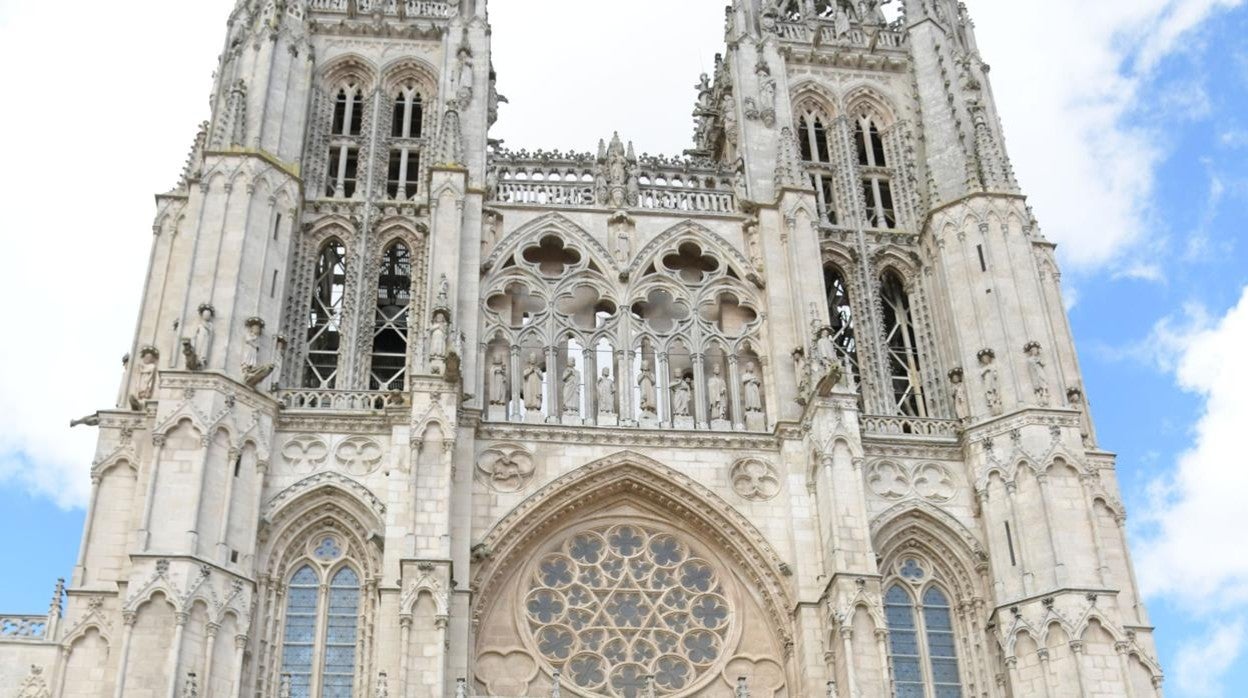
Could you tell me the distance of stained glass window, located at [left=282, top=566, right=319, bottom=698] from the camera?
22984mm

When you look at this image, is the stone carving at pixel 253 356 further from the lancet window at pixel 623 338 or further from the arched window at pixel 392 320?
the lancet window at pixel 623 338

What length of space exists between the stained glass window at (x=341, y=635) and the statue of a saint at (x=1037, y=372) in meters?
12.3

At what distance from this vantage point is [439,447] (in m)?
23.9

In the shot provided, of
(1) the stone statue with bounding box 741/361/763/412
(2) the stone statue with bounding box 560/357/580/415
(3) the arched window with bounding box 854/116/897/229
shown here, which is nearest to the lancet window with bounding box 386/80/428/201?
(2) the stone statue with bounding box 560/357/580/415

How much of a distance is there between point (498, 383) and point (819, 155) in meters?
9.80

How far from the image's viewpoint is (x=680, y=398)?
26625mm

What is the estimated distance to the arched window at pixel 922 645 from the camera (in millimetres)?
24234

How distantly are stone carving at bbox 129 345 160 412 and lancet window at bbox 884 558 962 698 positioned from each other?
43.3 feet

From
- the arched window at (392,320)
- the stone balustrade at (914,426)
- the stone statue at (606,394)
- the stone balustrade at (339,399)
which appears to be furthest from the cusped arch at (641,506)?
the arched window at (392,320)

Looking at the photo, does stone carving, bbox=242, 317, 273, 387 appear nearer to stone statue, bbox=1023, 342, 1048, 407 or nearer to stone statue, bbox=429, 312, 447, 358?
stone statue, bbox=429, 312, 447, 358

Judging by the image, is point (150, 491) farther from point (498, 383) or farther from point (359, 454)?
point (498, 383)

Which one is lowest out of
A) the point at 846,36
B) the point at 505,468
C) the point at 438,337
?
the point at 505,468

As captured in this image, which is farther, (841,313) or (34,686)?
(841,313)

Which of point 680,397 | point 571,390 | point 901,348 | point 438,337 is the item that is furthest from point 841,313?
point 438,337
